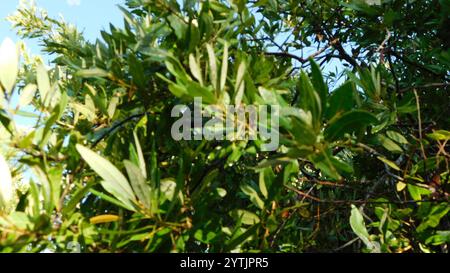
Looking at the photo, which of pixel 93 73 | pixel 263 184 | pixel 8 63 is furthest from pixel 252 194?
pixel 8 63

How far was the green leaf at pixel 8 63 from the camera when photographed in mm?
927

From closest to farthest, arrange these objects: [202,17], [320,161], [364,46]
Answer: [320,161] < [202,17] < [364,46]

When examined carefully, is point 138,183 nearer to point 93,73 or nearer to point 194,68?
point 194,68

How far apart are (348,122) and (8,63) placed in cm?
68

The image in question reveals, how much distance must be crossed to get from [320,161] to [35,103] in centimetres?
82

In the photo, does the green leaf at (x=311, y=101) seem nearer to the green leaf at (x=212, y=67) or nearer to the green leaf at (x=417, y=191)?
the green leaf at (x=212, y=67)

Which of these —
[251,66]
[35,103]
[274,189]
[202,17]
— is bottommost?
[274,189]

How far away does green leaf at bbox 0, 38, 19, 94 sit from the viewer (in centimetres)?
93

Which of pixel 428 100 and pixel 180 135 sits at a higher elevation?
pixel 428 100

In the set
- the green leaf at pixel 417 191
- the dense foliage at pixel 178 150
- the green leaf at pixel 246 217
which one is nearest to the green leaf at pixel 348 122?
the dense foliage at pixel 178 150

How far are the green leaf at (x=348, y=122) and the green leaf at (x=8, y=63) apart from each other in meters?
0.64
